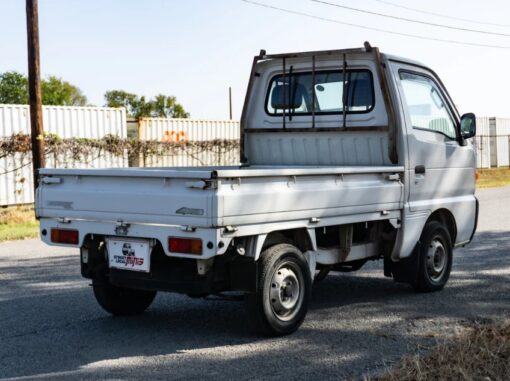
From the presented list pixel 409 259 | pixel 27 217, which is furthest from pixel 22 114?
pixel 409 259

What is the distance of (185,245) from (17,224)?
11721 millimetres

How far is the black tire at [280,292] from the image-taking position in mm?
6270

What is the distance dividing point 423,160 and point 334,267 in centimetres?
135

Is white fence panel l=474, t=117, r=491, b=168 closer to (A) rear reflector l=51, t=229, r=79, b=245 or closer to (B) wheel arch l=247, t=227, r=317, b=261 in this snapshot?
(B) wheel arch l=247, t=227, r=317, b=261

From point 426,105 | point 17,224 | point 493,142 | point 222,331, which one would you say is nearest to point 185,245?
point 222,331

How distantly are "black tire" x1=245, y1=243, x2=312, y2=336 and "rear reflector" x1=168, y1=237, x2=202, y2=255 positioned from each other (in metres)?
0.58

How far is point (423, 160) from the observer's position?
26.8ft

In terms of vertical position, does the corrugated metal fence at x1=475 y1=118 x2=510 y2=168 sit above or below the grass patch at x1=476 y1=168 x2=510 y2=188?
above

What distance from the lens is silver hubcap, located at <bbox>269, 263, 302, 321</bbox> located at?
641cm

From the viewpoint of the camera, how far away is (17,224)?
16891mm

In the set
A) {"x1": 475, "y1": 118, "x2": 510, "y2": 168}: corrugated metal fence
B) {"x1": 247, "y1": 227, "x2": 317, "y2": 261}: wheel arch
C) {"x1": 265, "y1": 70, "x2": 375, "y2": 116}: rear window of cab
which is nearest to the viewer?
{"x1": 247, "y1": 227, "x2": 317, "y2": 261}: wheel arch

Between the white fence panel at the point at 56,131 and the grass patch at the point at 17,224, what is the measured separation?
90 cm

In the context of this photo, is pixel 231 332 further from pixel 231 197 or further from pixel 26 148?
pixel 26 148

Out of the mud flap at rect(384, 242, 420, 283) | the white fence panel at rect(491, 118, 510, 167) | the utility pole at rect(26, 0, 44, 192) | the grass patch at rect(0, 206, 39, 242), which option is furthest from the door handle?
the white fence panel at rect(491, 118, 510, 167)
